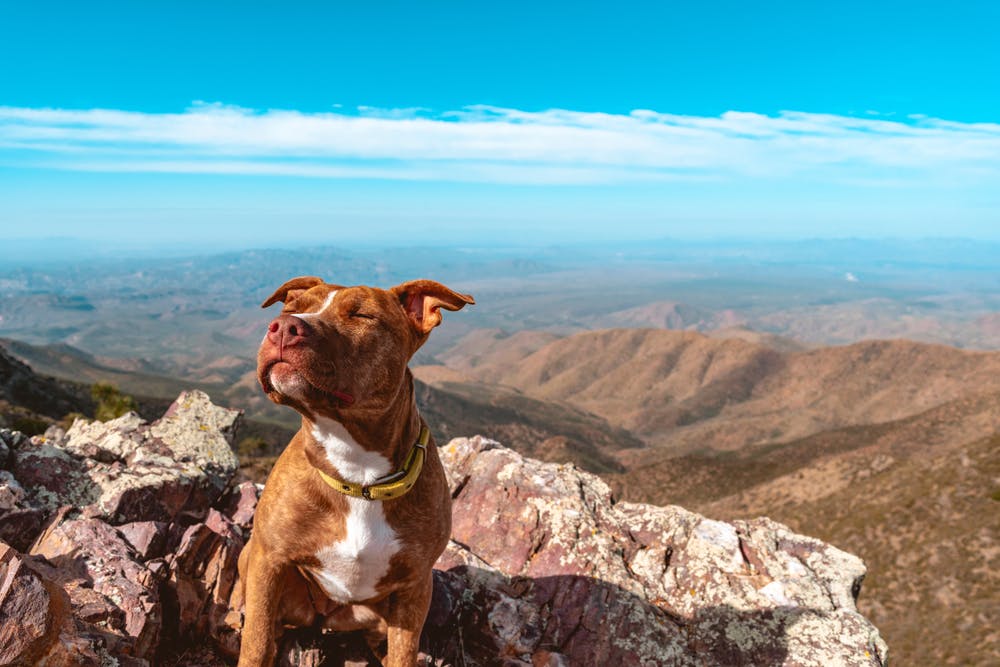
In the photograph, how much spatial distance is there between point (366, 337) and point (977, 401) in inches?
3466

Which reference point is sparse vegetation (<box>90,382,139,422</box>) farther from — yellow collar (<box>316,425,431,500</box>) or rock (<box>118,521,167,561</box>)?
yellow collar (<box>316,425,431,500</box>)

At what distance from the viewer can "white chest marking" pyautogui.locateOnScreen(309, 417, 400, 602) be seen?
12.2ft

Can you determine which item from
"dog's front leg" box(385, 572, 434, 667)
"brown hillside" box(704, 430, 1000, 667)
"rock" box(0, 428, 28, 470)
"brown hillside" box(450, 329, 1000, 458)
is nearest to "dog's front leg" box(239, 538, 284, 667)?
"dog's front leg" box(385, 572, 434, 667)

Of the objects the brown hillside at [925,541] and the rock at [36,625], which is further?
the brown hillside at [925,541]

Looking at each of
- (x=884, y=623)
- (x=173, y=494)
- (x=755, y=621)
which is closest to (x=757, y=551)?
(x=755, y=621)

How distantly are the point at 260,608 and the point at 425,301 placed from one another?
2920 mm

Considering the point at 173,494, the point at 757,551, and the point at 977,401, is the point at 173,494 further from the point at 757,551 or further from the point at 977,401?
the point at 977,401

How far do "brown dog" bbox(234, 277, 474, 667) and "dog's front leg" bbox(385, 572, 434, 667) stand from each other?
0.01 metres

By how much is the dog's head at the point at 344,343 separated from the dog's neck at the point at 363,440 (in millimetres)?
182

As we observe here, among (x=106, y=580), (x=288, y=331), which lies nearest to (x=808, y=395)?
(x=106, y=580)

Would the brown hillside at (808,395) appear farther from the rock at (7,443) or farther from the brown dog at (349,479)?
the brown dog at (349,479)

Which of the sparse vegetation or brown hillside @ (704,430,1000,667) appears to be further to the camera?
the sparse vegetation

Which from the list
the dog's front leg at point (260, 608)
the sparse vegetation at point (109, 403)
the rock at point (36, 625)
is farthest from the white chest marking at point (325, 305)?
the sparse vegetation at point (109, 403)

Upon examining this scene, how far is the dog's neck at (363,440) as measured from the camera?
3.55 meters
